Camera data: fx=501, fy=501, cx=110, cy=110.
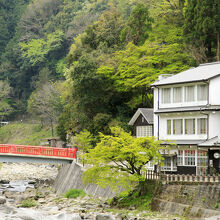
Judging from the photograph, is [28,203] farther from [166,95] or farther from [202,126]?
[202,126]

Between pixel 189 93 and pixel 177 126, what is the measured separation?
260 cm

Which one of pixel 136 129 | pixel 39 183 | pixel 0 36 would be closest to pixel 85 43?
pixel 39 183

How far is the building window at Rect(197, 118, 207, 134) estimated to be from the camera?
34625 millimetres

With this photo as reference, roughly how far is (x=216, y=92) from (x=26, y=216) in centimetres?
1585

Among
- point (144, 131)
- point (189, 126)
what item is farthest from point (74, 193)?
point (189, 126)

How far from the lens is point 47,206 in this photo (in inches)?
1388

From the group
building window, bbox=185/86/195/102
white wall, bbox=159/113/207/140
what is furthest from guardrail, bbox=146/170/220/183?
building window, bbox=185/86/195/102

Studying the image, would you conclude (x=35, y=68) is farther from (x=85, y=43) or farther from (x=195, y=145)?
(x=195, y=145)

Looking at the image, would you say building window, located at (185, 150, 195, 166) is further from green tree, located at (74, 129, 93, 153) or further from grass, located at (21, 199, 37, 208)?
green tree, located at (74, 129, 93, 153)

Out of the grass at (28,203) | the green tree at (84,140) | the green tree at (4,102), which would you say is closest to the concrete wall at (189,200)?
the grass at (28,203)

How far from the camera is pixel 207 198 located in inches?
1139

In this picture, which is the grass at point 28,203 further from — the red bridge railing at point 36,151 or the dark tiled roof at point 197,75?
the dark tiled roof at point 197,75

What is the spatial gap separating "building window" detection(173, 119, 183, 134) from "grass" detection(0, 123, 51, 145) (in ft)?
193

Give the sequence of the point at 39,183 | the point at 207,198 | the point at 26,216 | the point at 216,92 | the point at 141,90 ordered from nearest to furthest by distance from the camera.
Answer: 1. the point at 26,216
2. the point at 207,198
3. the point at 216,92
4. the point at 141,90
5. the point at 39,183
